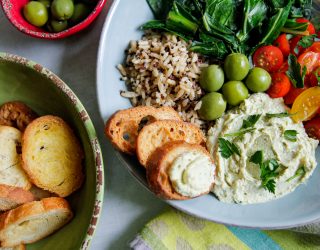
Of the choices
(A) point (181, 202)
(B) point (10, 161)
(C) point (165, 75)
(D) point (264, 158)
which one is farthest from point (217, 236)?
(B) point (10, 161)

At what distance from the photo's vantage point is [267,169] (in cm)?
211

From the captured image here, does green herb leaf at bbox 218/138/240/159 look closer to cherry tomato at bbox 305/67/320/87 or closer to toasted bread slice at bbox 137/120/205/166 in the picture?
toasted bread slice at bbox 137/120/205/166

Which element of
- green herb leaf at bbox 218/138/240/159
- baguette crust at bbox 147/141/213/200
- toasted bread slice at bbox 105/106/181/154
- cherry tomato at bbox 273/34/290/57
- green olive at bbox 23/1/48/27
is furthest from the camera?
cherry tomato at bbox 273/34/290/57

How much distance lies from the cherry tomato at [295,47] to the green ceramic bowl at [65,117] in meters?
1.14

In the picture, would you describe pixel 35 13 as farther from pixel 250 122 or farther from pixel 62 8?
pixel 250 122

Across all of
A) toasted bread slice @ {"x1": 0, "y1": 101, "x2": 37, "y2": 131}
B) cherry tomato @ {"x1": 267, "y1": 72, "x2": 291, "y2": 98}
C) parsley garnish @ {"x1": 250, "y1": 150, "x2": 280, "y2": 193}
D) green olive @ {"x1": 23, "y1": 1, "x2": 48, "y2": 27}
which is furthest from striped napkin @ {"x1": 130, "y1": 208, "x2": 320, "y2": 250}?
green olive @ {"x1": 23, "y1": 1, "x2": 48, "y2": 27}

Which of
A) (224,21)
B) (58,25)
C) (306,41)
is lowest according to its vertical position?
(306,41)

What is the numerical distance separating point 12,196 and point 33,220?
16 centimetres

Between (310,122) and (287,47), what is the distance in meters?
0.42

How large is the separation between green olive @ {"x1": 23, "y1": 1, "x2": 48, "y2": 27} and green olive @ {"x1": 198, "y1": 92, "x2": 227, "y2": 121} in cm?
92

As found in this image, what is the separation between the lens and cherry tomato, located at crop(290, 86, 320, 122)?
2.20 meters

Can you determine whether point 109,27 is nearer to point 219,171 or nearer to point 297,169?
point 219,171

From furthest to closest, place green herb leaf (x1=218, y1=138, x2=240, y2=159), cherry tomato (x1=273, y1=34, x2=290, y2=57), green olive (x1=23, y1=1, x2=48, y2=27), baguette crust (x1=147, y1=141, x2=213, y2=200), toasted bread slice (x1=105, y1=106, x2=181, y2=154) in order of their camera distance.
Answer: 1. cherry tomato (x1=273, y1=34, x2=290, y2=57)
2. green olive (x1=23, y1=1, x2=48, y2=27)
3. green herb leaf (x1=218, y1=138, x2=240, y2=159)
4. toasted bread slice (x1=105, y1=106, x2=181, y2=154)
5. baguette crust (x1=147, y1=141, x2=213, y2=200)

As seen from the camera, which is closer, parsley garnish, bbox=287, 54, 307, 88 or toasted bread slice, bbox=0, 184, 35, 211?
toasted bread slice, bbox=0, 184, 35, 211
